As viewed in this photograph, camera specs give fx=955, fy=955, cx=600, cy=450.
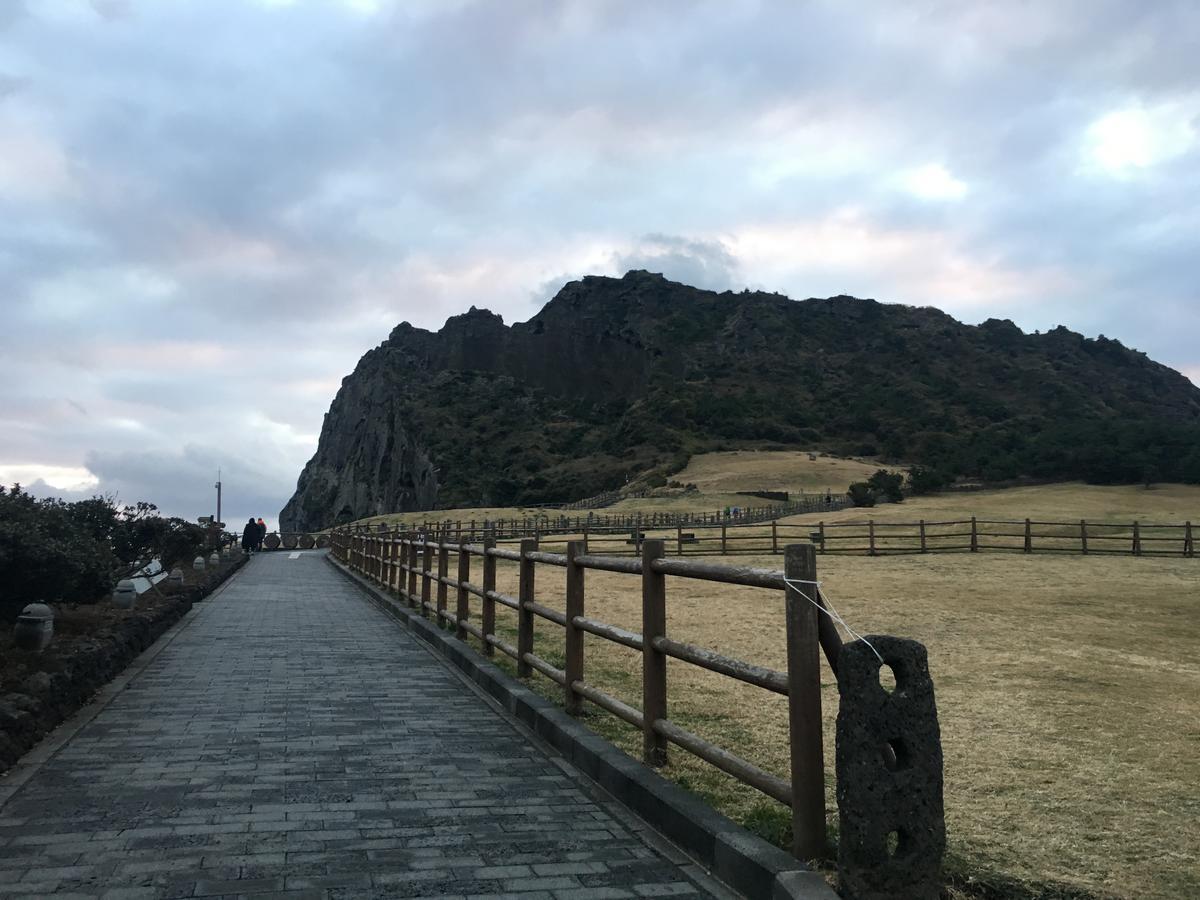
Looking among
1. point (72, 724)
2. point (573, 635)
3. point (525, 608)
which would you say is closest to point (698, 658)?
point (573, 635)

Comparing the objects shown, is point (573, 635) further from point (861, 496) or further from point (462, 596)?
point (861, 496)

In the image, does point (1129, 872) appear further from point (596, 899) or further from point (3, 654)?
point (3, 654)

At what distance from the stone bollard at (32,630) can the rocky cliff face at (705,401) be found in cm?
10431

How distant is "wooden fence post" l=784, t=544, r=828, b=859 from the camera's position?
3.79 meters

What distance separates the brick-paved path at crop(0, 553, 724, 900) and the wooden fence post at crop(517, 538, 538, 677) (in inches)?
21.1

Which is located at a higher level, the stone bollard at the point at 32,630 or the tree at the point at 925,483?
the tree at the point at 925,483

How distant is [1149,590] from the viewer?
1975cm

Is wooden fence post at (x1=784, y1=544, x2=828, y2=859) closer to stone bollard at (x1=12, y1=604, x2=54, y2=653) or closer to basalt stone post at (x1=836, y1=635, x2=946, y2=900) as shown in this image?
basalt stone post at (x1=836, y1=635, x2=946, y2=900)

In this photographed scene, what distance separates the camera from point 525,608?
801cm

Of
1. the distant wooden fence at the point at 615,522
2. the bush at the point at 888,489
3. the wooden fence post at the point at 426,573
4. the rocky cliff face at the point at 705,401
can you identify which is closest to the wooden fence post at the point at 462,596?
the wooden fence post at the point at 426,573

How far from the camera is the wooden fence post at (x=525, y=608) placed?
795 cm

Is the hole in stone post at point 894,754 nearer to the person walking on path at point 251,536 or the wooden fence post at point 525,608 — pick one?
the wooden fence post at point 525,608

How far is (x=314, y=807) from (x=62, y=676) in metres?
3.10

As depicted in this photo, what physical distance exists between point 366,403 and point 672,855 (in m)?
177
